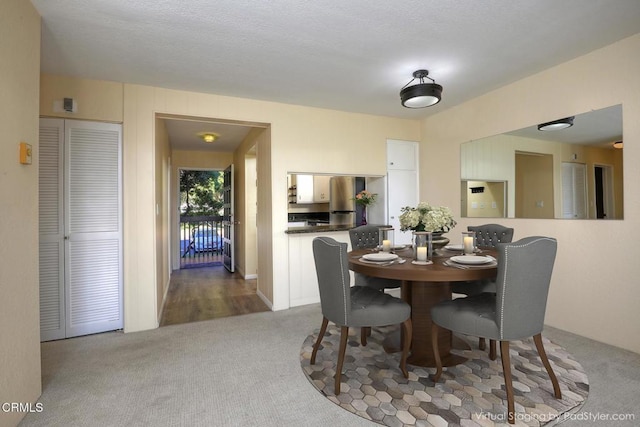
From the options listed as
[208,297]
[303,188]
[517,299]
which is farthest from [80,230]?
[303,188]

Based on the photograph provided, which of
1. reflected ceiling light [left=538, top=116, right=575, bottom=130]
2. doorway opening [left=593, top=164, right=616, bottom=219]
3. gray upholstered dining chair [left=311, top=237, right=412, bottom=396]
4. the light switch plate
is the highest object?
reflected ceiling light [left=538, top=116, right=575, bottom=130]

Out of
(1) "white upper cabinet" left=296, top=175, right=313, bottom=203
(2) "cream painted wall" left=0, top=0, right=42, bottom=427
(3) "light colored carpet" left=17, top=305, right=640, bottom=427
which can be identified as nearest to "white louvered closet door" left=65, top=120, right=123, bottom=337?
(3) "light colored carpet" left=17, top=305, right=640, bottom=427

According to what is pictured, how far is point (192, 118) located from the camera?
3.44 metres

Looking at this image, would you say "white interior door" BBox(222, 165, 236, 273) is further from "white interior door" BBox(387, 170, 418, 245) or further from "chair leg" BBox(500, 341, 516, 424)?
"chair leg" BBox(500, 341, 516, 424)

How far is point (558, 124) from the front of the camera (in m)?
2.89

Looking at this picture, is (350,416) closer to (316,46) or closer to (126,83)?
(316,46)

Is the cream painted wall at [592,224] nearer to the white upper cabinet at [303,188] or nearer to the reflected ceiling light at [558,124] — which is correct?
the reflected ceiling light at [558,124]

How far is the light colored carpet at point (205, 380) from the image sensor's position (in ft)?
5.68

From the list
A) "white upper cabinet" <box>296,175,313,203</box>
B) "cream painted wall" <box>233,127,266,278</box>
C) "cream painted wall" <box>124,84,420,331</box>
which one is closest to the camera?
"cream painted wall" <box>124,84,420,331</box>

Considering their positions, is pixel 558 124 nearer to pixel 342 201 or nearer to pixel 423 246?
pixel 423 246

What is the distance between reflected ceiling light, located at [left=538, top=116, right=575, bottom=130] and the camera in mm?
2811

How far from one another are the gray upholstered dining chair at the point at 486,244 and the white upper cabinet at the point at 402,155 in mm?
1528

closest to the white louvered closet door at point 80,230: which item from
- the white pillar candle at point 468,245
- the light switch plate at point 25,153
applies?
the light switch plate at point 25,153

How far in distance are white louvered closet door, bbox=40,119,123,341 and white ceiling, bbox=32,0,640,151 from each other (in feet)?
2.12
